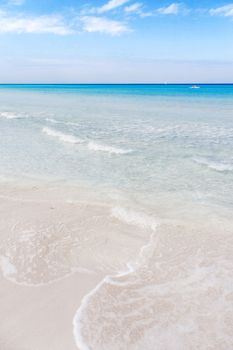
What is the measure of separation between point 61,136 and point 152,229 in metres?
14.1

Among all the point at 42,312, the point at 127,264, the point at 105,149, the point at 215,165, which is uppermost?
the point at 105,149

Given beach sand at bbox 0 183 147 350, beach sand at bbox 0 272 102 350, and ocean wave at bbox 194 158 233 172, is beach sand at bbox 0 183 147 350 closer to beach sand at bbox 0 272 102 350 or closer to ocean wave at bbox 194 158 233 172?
beach sand at bbox 0 272 102 350

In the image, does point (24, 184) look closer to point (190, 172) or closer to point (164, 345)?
point (190, 172)

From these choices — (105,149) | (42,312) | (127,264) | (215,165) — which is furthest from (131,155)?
(42,312)

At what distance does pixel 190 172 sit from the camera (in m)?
13.2

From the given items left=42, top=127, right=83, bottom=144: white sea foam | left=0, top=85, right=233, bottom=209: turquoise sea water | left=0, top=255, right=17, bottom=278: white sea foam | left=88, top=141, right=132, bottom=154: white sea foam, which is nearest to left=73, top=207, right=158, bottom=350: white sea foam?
left=0, top=85, right=233, bottom=209: turquoise sea water

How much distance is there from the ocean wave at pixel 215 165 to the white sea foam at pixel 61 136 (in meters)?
8.08

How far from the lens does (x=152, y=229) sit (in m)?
8.36

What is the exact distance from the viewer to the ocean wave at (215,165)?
13.5 meters

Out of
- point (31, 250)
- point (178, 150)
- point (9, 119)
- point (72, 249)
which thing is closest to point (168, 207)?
point (72, 249)

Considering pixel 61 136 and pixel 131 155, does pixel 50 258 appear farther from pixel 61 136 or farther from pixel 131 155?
pixel 61 136

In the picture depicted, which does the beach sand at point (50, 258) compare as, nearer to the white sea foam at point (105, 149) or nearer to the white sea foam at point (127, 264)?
the white sea foam at point (127, 264)

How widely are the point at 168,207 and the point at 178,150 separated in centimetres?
775

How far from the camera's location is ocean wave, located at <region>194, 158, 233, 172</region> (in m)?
13.5
